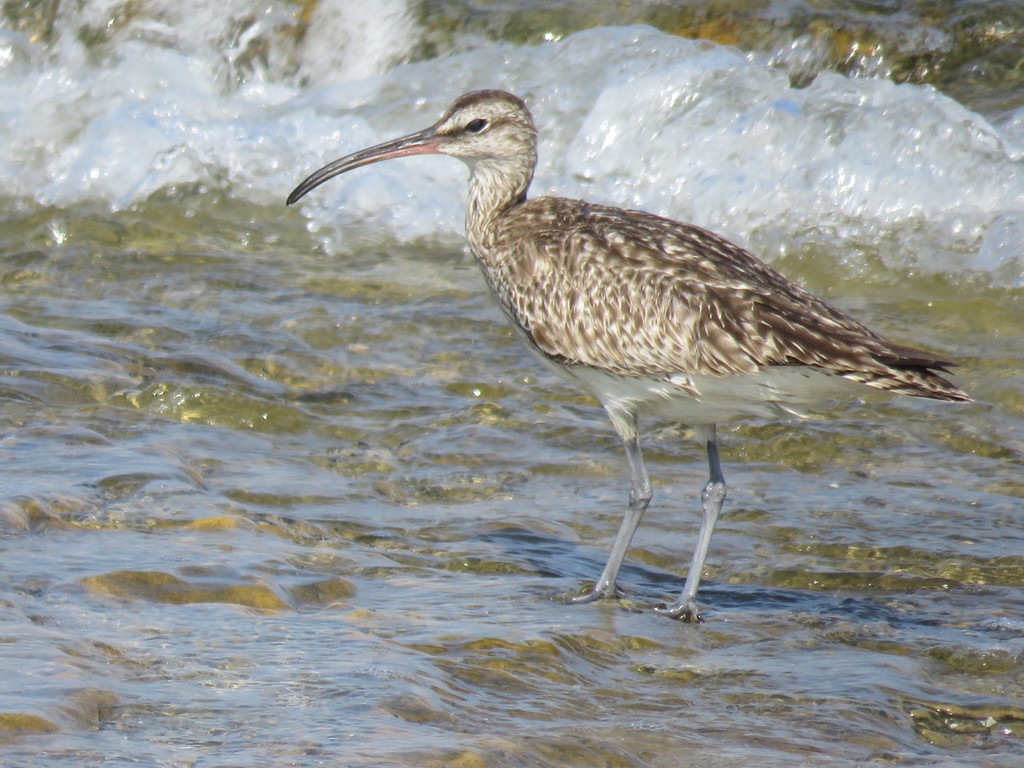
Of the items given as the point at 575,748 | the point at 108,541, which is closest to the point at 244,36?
the point at 108,541

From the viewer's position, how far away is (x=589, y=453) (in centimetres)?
770

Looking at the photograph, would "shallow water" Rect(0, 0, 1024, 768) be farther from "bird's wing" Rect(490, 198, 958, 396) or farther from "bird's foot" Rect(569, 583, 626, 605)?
"bird's wing" Rect(490, 198, 958, 396)

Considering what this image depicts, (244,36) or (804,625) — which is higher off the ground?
(244,36)

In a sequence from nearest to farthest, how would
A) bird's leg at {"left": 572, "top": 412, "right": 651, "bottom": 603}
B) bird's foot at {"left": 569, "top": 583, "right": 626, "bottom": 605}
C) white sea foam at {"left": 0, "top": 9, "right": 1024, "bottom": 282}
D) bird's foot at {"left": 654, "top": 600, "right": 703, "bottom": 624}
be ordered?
bird's foot at {"left": 654, "top": 600, "right": 703, "bottom": 624} → bird's foot at {"left": 569, "top": 583, "right": 626, "bottom": 605} → bird's leg at {"left": 572, "top": 412, "right": 651, "bottom": 603} → white sea foam at {"left": 0, "top": 9, "right": 1024, "bottom": 282}

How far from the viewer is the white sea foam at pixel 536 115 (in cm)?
1151

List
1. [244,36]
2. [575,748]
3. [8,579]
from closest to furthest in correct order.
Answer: [575,748] → [8,579] → [244,36]

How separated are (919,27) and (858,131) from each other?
64.6 inches

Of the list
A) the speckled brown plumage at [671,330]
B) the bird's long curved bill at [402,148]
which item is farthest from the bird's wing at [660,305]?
the bird's long curved bill at [402,148]

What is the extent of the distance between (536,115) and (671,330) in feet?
23.7

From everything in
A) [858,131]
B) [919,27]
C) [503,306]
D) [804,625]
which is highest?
[919,27]

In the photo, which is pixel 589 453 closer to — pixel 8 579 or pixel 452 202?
pixel 8 579

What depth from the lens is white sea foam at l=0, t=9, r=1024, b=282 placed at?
1151 centimetres

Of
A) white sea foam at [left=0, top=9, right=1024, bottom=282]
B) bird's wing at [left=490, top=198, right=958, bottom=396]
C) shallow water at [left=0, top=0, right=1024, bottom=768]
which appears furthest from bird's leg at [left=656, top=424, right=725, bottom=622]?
white sea foam at [left=0, top=9, right=1024, bottom=282]

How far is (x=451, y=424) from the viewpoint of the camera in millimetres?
7918
